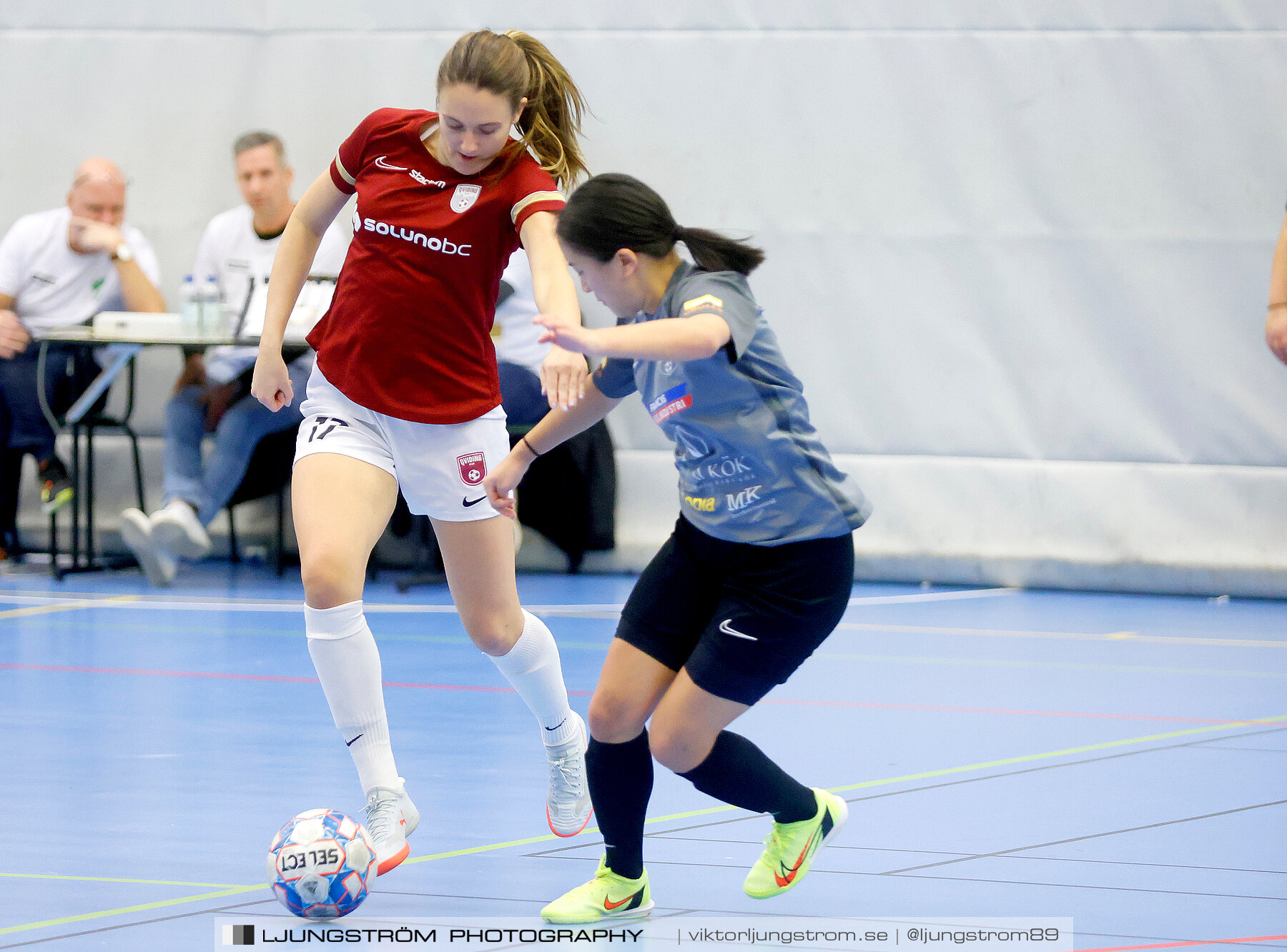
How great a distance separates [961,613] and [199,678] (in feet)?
12.1

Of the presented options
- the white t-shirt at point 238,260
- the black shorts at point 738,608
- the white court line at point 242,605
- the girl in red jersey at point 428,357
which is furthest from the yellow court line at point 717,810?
the white t-shirt at point 238,260

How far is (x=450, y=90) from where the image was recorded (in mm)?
3381

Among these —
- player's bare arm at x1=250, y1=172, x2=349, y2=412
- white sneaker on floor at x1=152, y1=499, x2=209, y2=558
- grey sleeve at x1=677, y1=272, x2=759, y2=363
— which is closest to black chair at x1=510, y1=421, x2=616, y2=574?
white sneaker on floor at x1=152, y1=499, x2=209, y2=558

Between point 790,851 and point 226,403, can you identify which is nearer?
point 790,851

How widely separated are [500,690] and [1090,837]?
8.20ft

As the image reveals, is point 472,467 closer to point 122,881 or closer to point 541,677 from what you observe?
point 541,677

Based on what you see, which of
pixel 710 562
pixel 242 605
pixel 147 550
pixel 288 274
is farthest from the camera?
pixel 147 550

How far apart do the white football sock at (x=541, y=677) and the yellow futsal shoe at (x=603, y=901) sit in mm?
708

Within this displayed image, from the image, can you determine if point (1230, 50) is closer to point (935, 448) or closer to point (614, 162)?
point (935, 448)

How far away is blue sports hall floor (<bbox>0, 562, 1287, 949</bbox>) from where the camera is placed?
3129 mm

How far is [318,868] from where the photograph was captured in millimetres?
2955

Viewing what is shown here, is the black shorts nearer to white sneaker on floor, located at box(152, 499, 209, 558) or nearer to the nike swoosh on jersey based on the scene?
the nike swoosh on jersey

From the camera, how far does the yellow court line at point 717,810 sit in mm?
2979

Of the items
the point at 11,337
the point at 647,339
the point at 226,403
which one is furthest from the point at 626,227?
the point at 11,337
